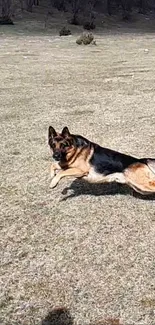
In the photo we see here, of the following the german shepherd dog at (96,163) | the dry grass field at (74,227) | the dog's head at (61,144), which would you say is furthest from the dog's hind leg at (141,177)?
the dog's head at (61,144)

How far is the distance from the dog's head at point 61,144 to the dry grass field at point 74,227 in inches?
21.8

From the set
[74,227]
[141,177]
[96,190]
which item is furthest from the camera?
[96,190]

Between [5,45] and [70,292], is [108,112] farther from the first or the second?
[5,45]

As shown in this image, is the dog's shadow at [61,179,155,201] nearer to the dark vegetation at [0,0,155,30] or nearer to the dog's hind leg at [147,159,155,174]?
the dog's hind leg at [147,159,155,174]

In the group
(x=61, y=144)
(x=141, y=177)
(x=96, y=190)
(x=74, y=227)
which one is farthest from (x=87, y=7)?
(x=74, y=227)

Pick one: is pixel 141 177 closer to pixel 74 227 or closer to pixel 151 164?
pixel 151 164

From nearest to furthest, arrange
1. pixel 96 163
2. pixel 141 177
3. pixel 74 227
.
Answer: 1. pixel 74 227
2. pixel 141 177
3. pixel 96 163

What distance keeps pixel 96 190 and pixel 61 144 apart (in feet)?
2.68

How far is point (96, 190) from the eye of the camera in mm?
5531

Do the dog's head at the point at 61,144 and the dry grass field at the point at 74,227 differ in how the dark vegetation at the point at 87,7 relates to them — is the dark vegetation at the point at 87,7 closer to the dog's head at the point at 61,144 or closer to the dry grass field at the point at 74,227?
the dry grass field at the point at 74,227

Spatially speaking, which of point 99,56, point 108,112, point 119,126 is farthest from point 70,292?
point 99,56

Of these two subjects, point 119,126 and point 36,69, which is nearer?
point 119,126

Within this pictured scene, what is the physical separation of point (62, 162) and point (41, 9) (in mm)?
34670

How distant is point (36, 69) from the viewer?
15.2m
